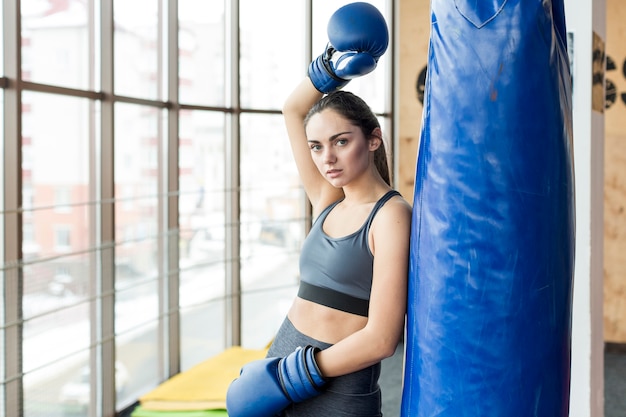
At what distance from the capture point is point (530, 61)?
107 cm

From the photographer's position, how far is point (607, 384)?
166 inches

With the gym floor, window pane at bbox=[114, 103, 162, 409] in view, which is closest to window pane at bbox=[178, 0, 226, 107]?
window pane at bbox=[114, 103, 162, 409]

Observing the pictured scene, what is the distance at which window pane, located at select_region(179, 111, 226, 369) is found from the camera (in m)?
3.87

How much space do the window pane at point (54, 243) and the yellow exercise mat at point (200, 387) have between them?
0.41 m

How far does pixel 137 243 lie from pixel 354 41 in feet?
8.04

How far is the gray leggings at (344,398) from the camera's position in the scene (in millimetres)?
1287

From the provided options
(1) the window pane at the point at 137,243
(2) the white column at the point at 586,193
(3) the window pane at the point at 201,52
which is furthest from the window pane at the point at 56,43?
(2) the white column at the point at 586,193

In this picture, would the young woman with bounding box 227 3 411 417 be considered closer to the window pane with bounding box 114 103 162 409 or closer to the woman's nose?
the woman's nose

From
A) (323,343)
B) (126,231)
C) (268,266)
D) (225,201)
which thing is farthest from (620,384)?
(323,343)

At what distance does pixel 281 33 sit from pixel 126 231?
1.94 metres

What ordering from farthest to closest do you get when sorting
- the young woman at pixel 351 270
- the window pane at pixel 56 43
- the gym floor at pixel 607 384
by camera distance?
the gym floor at pixel 607 384
the window pane at pixel 56 43
the young woman at pixel 351 270

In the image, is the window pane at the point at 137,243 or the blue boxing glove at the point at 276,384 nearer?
the blue boxing glove at the point at 276,384

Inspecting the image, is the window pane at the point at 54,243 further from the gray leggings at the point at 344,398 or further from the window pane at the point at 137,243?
the gray leggings at the point at 344,398

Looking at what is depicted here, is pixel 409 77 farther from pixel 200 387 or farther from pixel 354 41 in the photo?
pixel 354 41
